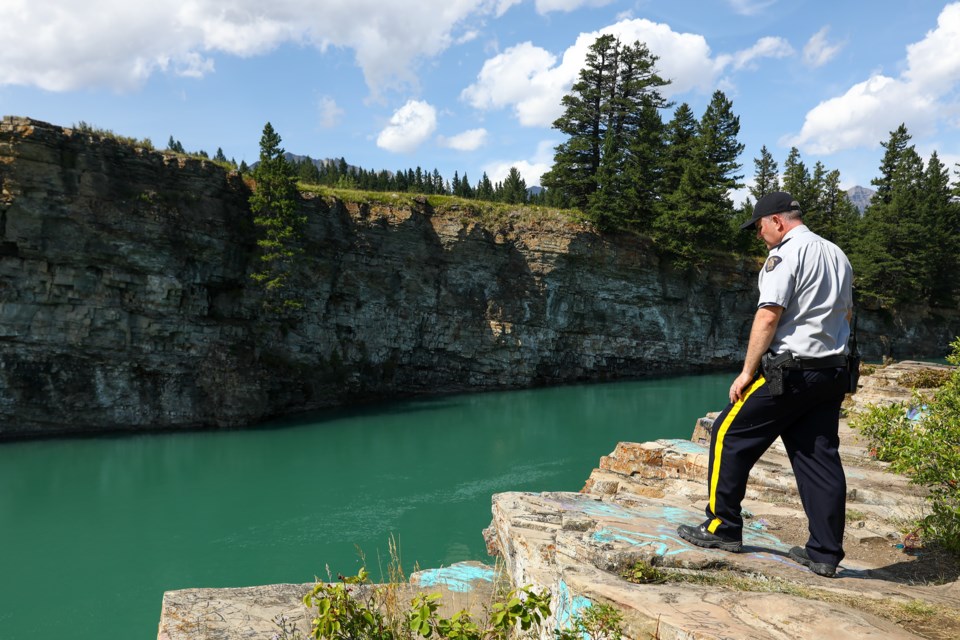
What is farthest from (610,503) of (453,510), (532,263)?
(532,263)

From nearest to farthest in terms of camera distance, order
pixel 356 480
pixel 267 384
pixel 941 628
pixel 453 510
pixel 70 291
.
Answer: pixel 941 628, pixel 453 510, pixel 356 480, pixel 70 291, pixel 267 384

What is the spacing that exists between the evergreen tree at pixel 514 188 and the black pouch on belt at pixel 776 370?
41856 mm

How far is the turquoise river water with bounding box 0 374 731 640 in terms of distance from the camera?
385 inches

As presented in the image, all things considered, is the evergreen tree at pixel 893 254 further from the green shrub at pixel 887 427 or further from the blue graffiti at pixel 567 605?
the blue graffiti at pixel 567 605

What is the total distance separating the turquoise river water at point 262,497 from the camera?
385 inches

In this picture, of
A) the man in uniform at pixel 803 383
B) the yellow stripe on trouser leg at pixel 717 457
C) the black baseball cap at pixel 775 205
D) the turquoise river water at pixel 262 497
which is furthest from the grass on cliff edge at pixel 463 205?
the man in uniform at pixel 803 383

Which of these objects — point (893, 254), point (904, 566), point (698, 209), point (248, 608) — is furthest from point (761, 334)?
point (893, 254)

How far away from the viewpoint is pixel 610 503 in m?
5.46

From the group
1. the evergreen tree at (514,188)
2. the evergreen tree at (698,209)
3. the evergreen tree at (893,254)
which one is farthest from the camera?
the evergreen tree at (514,188)

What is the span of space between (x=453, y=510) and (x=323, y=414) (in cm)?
1243

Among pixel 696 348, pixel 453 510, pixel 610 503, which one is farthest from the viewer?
pixel 696 348

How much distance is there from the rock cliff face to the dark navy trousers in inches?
831

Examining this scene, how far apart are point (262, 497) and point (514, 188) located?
3802 cm

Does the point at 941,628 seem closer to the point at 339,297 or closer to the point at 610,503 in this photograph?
the point at 610,503
